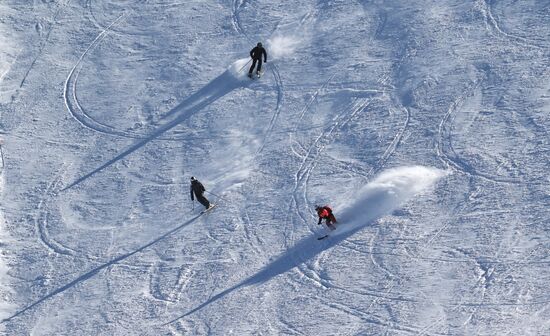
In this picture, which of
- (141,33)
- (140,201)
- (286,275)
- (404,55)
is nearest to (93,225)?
(140,201)

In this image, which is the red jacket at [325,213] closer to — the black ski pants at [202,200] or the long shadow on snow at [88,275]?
the black ski pants at [202,200]

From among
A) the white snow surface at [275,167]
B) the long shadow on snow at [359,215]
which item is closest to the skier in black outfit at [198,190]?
the white snow surface at [275,167]

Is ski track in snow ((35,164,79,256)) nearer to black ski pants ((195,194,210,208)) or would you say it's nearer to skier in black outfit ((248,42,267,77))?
black ski pants ((195,194,210,208))

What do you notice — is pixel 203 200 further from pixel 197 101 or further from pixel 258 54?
pixel 258 54

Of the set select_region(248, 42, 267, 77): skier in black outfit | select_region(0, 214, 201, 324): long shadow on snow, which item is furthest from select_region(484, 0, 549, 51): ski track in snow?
select_region(0, 214, 201, 324): long shadow on snow

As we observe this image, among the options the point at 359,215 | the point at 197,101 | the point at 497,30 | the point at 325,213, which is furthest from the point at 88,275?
the point at 497,30
